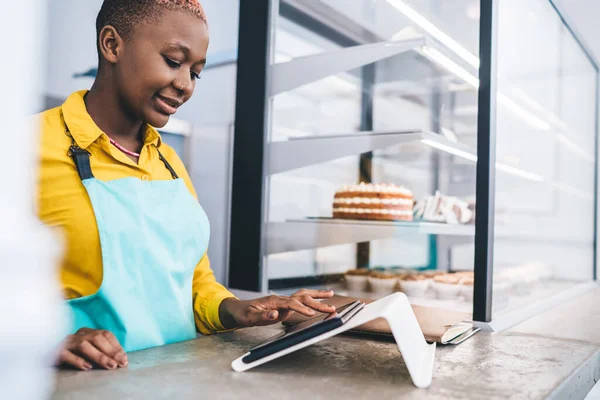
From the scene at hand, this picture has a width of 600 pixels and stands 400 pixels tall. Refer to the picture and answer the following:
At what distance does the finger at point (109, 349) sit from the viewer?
3.35 ft

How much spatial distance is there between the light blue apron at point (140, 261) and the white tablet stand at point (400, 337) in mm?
316

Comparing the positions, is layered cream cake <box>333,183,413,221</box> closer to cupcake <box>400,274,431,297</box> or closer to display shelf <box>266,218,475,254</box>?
Result: display shelf <box>266,218,475,254</box>

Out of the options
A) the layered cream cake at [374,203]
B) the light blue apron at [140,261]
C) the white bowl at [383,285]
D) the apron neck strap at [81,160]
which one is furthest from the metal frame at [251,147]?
the apron neck strap at [81,160]

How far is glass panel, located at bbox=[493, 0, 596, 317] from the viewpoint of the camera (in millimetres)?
1835

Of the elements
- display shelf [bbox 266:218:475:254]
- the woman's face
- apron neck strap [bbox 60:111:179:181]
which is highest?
the woman's face

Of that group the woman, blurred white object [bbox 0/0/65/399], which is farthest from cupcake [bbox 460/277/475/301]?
blurred white object [bbox 0/0/65/399]

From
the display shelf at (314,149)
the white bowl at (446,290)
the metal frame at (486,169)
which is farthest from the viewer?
the white bowl at (446,290)

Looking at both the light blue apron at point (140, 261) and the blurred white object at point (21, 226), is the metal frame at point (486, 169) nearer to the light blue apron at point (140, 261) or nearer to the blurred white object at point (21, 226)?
the light blue apron at point (140, 261)

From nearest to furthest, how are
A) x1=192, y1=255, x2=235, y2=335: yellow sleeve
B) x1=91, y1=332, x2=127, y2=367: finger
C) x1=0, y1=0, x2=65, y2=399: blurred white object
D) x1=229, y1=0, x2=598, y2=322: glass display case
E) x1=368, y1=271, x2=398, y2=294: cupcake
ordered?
x1=0, y1=0, x2=65, y2=399: blurred white object → x1=91, y1=332, x2=127, y2=367: finger → x1=192, y1=255, x2=235, y2=335: yellow sleeve → x1=229, y1=0, x2=598, y2=322: glass display case → x1=368, y1=271, x2=398, y2=294: cupcake

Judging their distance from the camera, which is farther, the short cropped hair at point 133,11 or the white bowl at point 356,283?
the white bowl at point 356,283

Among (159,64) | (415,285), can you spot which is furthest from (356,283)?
(159,64)

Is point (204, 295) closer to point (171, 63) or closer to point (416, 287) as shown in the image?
point (171, 63)

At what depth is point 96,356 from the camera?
1.00 metres

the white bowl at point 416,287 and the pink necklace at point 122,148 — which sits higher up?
the pink necklace at point 122,148
